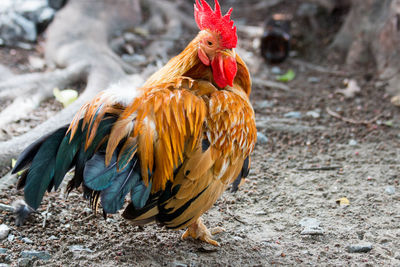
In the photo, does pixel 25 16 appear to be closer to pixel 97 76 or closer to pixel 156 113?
pixel 97 76

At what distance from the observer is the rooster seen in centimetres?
253

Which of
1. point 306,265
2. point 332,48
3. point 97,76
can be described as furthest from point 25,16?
point 306,265

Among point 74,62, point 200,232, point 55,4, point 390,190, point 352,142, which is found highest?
point 55,4

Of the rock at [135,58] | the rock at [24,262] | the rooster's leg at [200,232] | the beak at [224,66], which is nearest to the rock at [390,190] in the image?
the rooster's leg at [200,232]

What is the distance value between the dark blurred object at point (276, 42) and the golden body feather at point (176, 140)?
430 centimetres

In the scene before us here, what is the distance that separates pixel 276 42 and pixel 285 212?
4056 mm

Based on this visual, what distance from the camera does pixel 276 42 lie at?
22.8 ft

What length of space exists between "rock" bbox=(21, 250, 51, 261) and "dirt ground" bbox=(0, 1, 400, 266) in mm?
36

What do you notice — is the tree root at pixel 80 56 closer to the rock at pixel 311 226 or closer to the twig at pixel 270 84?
the twig at pixel 270 84

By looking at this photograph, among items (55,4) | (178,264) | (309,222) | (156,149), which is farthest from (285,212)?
(55,4)

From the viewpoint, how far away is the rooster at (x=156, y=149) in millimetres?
2529

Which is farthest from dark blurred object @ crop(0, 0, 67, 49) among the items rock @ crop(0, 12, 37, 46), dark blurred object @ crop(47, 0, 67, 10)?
dark blurred object @ crop(47, 0, 67, 10)

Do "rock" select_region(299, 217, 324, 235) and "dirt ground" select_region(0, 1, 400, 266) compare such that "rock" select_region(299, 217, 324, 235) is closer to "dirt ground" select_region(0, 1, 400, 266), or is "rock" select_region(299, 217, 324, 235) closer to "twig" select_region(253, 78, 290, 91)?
"dirt ground" select_region(0, 1, 400, 266)

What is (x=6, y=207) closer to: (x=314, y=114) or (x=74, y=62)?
(x=74, y=62)
